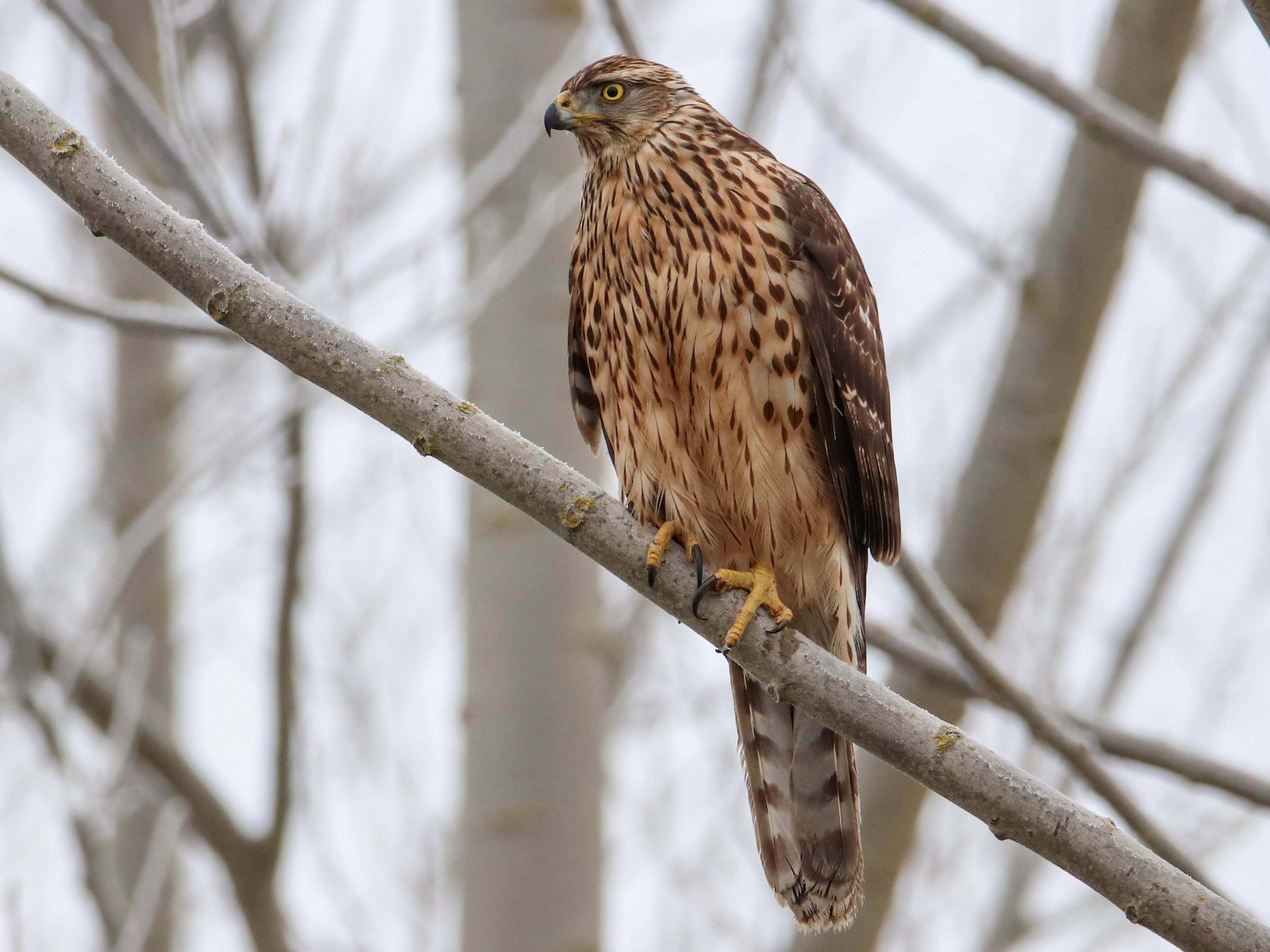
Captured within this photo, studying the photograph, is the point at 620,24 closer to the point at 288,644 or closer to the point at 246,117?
the point at 246,117

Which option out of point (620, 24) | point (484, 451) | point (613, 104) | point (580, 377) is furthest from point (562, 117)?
point (484, 451)

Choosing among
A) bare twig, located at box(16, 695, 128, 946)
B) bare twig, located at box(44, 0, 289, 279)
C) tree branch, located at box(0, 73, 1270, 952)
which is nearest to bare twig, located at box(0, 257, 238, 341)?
bare twig, located at box(44, 0, 289, 279)

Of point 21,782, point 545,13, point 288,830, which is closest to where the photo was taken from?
point 288,830

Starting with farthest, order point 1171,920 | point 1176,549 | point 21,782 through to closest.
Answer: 1. point 21,782
2. point 1176,549
3. point 1171,920

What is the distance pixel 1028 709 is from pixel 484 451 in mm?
1808

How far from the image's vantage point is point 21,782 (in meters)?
7.61

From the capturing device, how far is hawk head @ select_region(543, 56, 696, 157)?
4.07 m

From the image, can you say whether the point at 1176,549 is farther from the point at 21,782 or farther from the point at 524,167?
the point at 21,782

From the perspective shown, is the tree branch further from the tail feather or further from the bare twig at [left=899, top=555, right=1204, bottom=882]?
the tail feather

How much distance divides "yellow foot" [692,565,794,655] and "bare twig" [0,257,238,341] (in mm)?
1357

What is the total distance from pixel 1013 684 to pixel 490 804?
1.67 metres

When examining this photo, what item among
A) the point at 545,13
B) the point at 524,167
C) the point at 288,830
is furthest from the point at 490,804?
the point at 545,13

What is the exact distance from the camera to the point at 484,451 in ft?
8.32

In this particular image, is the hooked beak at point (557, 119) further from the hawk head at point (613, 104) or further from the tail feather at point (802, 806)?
the tail feather at point (802, 806)
